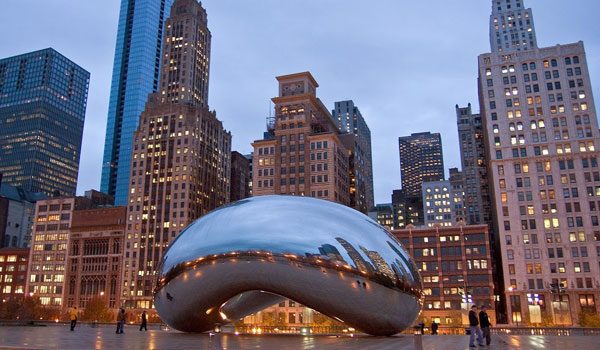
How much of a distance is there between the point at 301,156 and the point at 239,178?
57723 millimetres

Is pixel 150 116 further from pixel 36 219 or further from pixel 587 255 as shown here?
pixel 587 255

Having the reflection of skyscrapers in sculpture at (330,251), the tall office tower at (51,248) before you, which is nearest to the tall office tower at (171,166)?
the tall office tower at (51,248)

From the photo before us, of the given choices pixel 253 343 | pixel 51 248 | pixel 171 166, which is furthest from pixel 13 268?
pixel 253 343

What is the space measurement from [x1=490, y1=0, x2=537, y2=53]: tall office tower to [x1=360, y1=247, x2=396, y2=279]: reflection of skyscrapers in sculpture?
142 m

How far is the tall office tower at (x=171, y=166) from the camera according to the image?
400ft

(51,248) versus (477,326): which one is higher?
(51,248)

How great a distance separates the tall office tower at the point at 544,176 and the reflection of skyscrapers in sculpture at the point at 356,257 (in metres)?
79.6

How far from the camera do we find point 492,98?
10088 cm

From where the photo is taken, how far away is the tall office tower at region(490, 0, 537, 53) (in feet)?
465

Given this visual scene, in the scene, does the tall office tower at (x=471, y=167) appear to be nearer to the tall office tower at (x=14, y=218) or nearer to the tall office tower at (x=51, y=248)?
the tall office tower at (x=51, y=248)

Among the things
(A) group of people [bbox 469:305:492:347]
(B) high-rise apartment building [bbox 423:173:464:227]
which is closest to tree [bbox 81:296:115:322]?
(A) group of people [bbox 469:305:492:347]

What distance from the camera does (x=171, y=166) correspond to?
12838 centimetres

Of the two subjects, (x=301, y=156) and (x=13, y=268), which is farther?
(x=13, y=268)

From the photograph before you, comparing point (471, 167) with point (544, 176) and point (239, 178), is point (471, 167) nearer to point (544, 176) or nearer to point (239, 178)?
point (544, 176)
